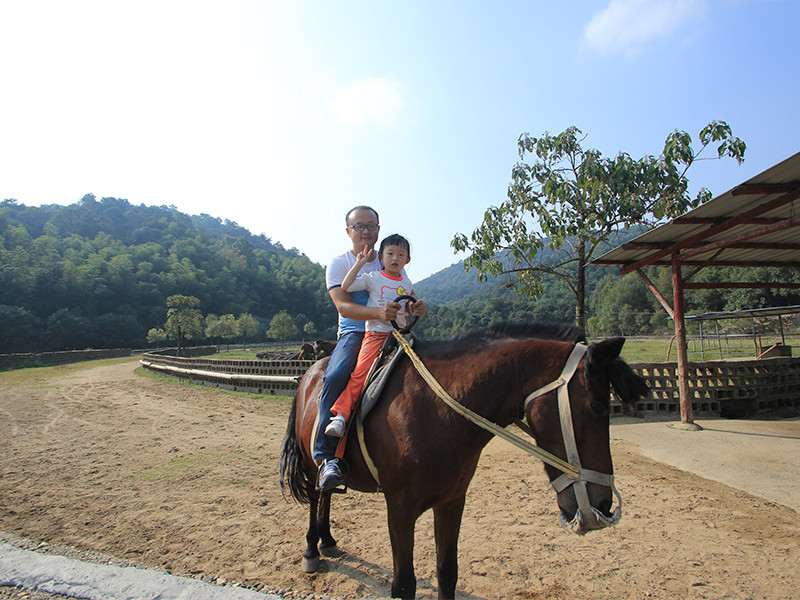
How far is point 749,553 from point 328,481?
3.45 meters

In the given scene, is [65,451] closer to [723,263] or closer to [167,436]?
[167,436]

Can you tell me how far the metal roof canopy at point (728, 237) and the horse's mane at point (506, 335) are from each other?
4822 millimetres

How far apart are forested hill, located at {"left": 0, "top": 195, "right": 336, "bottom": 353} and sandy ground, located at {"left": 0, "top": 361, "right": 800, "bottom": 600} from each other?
5515cm

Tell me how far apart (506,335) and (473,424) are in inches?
A: 21.3

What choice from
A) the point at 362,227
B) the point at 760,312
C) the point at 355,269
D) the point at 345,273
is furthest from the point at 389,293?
the point at 760,312

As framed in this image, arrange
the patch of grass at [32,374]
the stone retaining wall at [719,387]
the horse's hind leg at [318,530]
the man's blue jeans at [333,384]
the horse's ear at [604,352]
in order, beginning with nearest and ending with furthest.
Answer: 1. the horse's ear at [604,352]
2. the man's blue jeans at [333,384]
3. the horse's hind leg at [318,530]
4. the stone retaining wall at [719,387]
5. the patch of grass at [32,374]

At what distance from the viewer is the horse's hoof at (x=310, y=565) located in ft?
10.9

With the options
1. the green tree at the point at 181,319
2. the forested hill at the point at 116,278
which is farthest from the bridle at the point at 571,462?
the forested hill at the point at 116,278

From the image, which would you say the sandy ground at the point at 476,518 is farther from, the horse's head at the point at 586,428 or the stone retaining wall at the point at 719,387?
the horse's head at the point at 586,428

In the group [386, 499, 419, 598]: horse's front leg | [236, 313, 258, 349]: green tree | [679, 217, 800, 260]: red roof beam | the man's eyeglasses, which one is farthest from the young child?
Answer: [236, 313, 258, 349]: green tree

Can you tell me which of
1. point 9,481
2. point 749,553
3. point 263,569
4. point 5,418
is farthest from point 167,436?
point 749,553

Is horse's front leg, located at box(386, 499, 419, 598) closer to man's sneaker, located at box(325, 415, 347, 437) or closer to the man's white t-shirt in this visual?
man's sneaker, located at box(325, 415, 347, 437)

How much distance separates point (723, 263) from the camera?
9.02 m

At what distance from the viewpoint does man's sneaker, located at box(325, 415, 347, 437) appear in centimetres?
251
